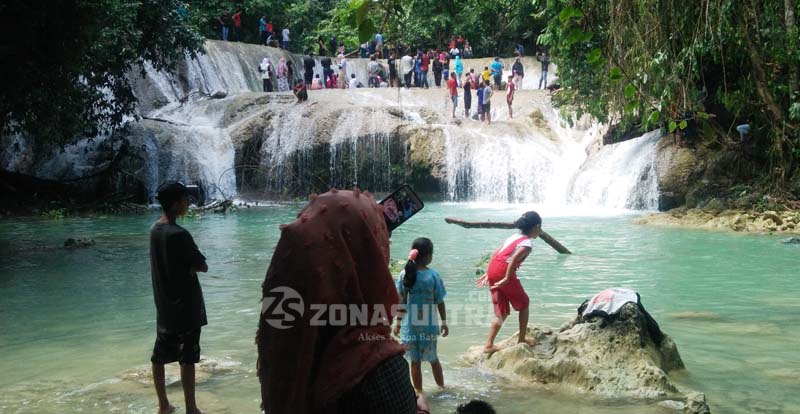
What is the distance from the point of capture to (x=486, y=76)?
28.5 metres

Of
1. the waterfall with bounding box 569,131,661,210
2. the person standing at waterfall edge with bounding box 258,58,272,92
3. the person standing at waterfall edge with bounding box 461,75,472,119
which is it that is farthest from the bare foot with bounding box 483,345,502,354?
the person standing at waterfall edge with bounding box 258,58,272,92

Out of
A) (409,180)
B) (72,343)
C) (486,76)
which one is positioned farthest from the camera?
(486,76)

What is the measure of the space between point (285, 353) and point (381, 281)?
35 centimetres

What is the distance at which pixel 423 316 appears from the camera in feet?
17.6

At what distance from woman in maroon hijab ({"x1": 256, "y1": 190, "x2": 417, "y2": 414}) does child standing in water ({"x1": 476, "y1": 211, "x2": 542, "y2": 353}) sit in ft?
12.4

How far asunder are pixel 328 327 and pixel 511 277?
13.0 feet

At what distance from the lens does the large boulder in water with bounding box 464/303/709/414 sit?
5348 millimetres

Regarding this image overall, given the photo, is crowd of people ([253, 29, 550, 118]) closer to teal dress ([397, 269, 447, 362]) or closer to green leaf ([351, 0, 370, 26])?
teal dress ([397, 269, 447, 362])

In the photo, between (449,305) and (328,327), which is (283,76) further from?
(328,327)

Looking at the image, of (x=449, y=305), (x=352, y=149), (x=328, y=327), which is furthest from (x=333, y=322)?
(x=352, y=149)

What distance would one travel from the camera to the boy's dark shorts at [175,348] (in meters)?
4.80

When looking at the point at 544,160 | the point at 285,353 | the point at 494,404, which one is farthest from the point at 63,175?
the point at 285,353

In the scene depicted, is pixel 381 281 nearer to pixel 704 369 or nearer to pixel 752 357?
pixel 704 369

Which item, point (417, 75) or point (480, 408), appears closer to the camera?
point (480, 408)
